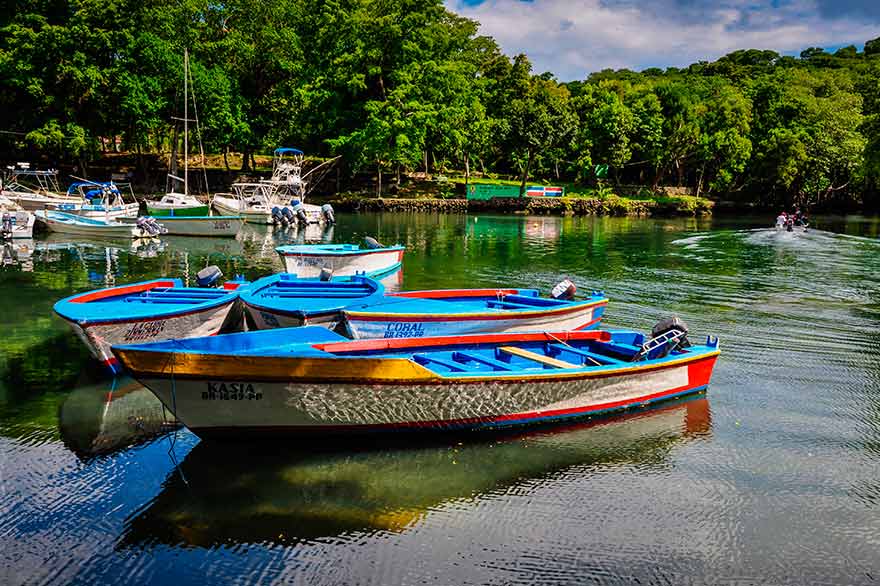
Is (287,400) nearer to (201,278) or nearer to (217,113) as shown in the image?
(201,278)

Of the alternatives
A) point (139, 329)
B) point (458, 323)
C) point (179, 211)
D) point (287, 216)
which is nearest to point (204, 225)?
point (179, 211)

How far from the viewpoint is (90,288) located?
1872 centimetres

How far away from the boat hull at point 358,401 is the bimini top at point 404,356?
0.19 feet

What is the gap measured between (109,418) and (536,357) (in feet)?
19.7

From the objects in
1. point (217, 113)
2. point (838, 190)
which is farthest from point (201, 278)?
point (838, 190)

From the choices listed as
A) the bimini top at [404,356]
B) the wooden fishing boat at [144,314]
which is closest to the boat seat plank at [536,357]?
the bimini top at [404,356]

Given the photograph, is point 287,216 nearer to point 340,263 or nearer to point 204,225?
point 204,225

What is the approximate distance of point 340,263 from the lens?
2003 centimetres

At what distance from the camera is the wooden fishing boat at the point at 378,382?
736 centimetres

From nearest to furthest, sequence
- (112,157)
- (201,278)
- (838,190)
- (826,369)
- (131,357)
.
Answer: (131,357), (826,369), (201,278), (112,157), (838,190)

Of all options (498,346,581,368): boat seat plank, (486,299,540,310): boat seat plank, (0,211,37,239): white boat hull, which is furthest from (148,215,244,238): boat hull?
(498,346,581,368): boat seat plank

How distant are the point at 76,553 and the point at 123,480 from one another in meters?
1.45

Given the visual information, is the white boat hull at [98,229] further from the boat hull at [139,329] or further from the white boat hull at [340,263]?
the boat hull at [139,329]

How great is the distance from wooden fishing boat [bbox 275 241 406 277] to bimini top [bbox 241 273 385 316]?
4553 millimetres
